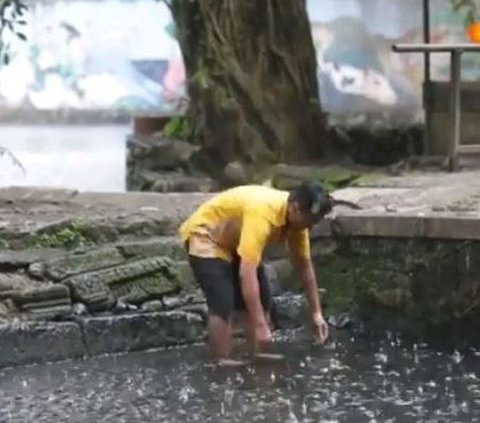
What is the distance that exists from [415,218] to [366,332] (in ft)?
2.72

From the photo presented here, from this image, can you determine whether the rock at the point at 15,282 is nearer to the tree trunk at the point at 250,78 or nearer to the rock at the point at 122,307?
the rock at the point at 122,307

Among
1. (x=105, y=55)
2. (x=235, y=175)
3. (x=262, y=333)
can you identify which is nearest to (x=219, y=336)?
(x=262, y=333)

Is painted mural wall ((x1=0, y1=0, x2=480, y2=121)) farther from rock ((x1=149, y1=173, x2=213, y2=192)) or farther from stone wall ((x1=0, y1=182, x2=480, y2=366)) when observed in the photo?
stone wall ((x1=0, y1=182, x2=480, y2=366))

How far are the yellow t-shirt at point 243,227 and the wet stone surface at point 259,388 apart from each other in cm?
68

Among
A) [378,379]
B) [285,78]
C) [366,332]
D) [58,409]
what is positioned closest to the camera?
[58,409]

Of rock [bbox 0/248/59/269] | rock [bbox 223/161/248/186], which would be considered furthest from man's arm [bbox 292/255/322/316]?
rock [bbox 223/161/248/186]

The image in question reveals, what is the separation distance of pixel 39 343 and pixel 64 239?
1.40m

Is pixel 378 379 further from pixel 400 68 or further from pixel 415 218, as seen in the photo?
pixel 400 68

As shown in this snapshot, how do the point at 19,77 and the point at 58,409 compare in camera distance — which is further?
the point at 19,77

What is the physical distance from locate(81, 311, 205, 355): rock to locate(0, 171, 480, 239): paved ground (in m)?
1.20

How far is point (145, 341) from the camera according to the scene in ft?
27.8

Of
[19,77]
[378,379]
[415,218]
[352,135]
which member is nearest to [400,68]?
[352,135]

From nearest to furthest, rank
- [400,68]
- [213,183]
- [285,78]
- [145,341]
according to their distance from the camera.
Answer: [145,341]
[213,183]
[285,78]
[400,68]

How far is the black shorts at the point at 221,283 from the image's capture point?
25.0ft
